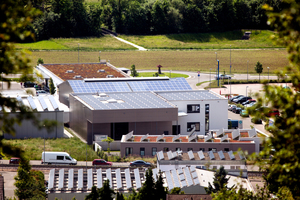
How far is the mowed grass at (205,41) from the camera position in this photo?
154500 mm

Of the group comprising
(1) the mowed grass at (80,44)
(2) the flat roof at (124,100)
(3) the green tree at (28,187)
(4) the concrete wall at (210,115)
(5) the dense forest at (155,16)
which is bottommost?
(3) the green tree at (28,187)

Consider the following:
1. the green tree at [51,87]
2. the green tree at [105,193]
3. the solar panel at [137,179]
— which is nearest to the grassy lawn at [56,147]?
the solar panel at [137,179]

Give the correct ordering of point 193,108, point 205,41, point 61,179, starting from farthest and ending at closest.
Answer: point 205,41 < point 193,108 < point 61,179

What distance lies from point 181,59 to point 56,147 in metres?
84.8

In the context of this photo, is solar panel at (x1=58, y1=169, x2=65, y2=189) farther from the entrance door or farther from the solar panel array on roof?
the solar panel array on roof

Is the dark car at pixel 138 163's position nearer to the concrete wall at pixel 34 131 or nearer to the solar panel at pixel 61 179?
the solar panel at pixel 61 179

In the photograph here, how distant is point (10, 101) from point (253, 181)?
38811mm

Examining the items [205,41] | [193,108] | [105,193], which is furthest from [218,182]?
[205,41]

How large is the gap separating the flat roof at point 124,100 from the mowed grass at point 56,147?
195 inches

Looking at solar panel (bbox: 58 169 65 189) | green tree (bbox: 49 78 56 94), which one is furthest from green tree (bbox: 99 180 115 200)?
green tree (bbox: 49 78 56 94)

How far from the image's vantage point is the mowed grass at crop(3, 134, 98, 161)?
1996 inches

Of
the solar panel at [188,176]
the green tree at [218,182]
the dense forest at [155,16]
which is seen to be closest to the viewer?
the green tree at [218,182]

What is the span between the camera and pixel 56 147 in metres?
53.3

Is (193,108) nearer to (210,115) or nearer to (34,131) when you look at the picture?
(210,115)
